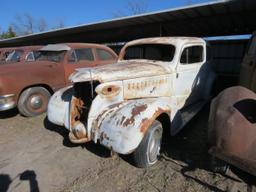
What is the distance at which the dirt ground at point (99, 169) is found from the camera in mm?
2906

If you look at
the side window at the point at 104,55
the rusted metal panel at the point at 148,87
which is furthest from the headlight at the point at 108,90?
the side window at the point at 104,55

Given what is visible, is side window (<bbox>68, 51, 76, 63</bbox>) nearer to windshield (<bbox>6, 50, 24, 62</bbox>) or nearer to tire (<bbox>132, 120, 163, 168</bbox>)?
windshield (<bbox>6, 50, 24, 62</bbox>)

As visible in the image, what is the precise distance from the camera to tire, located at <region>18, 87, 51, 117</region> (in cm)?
545

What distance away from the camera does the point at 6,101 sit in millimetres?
5137

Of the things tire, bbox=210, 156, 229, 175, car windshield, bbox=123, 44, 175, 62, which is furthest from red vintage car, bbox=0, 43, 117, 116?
tire, bbox=210, 156, 229, 175

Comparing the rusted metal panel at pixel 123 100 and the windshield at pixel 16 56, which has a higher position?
the windshield at pixel 16 56

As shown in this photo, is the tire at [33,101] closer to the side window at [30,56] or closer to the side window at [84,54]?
the side window at [84,54]

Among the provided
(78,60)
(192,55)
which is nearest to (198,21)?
(192,55)

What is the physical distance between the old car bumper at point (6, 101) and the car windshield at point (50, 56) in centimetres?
169

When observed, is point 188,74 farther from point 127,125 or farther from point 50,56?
Answer: point 50,56

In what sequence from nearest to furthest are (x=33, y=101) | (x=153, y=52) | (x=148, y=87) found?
(x=148, y=87), (x=153, y=52), (x=33, y=101)

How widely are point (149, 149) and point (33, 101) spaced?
3.72 meters

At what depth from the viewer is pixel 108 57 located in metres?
7.43

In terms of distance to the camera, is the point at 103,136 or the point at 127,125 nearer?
the point at 127,125
